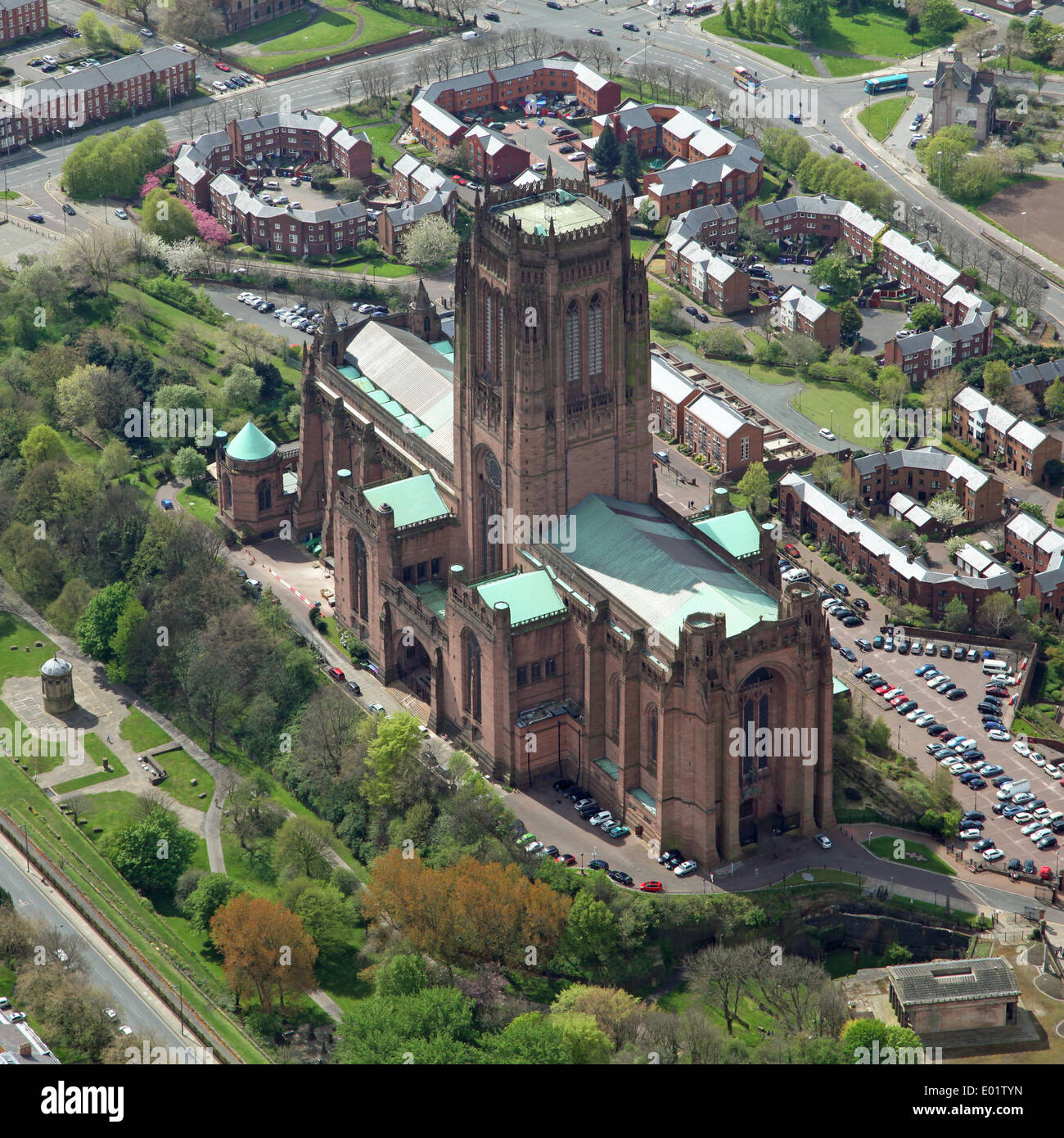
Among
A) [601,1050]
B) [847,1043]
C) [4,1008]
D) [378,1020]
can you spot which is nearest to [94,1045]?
[4,1008]

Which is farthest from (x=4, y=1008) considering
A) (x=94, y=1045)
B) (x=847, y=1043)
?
(x=847, y=1043)

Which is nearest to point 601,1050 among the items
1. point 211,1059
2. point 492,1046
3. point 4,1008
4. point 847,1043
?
point 492,1046

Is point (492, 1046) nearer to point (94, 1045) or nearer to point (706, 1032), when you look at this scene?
point (706, 1032)
